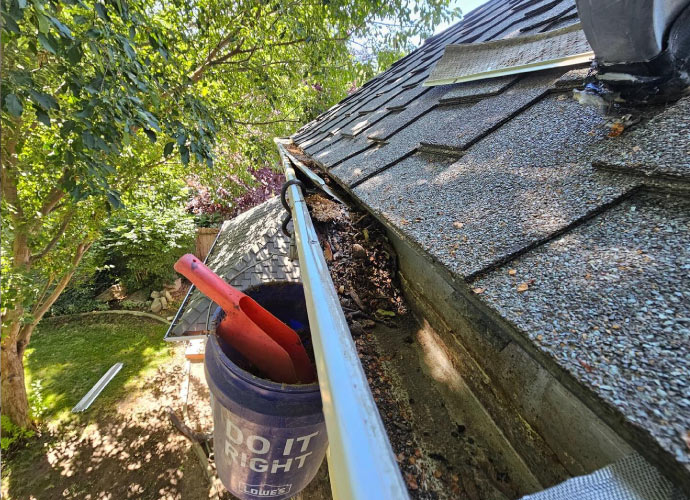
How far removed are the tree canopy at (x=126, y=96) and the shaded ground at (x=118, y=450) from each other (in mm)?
796

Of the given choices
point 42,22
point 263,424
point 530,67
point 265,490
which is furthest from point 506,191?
point 42,22

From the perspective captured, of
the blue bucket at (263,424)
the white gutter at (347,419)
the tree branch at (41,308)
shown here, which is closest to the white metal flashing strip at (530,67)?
the white gutter at (347,419)

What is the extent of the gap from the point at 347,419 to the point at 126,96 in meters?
2.57

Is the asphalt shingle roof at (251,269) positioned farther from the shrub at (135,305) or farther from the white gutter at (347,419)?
the shrub at (135,305)

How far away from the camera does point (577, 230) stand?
65cm

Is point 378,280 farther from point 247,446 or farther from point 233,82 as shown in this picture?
point 233,82

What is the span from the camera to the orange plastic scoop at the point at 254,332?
1.24 meters

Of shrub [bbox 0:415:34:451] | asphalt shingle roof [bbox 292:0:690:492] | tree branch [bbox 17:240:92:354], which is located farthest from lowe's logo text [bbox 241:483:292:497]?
shrub [bbox 0:415:34:451]

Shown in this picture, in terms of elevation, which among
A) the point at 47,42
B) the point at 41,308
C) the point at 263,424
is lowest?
the point at 263,424

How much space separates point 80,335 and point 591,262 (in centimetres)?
1076

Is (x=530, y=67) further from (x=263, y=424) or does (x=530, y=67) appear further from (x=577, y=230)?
(x=263, y=424)

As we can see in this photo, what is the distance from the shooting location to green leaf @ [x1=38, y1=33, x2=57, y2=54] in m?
1.56

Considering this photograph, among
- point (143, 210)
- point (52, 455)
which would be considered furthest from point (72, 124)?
point (143, 210)

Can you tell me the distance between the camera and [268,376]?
4.46ft
